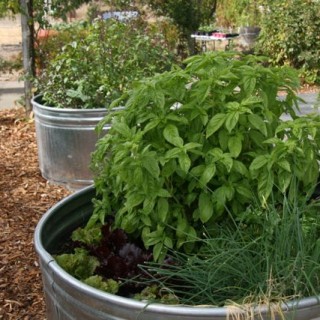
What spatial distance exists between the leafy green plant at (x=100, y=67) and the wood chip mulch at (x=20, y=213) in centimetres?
77

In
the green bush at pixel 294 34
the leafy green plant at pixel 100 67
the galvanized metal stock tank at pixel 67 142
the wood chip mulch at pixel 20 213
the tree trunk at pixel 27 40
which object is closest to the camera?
the wood chip mulch at pixel 20 213

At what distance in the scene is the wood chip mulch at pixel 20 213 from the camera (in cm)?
361

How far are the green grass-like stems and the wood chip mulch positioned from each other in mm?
1629

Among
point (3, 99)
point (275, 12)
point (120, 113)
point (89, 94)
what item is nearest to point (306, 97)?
point (275, 12)

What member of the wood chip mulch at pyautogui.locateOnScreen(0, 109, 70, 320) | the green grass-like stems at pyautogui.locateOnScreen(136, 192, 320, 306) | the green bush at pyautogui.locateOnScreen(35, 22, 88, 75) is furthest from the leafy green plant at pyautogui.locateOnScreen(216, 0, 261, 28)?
the green grass-like stems at pyautogui.locateOnScreen(136, 192, 320, 306)

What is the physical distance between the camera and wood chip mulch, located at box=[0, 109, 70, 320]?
11.8ft

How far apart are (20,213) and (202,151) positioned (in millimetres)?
2777

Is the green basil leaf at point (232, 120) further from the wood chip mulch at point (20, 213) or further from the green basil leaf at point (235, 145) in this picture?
the wood chip mulch at point (20, 213)

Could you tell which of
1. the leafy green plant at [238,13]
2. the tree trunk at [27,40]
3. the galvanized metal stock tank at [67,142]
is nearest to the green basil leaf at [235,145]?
the galvanized metal stock tank at [67,142]

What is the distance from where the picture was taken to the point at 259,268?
2.04 m

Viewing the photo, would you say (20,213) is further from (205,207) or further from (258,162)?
(258,162)

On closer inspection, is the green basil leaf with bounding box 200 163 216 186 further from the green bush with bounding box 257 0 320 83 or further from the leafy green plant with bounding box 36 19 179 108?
the green bush with bounding box 257 0 320 83

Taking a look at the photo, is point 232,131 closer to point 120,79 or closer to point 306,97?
point 120,79

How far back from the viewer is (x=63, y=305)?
2.11 m
